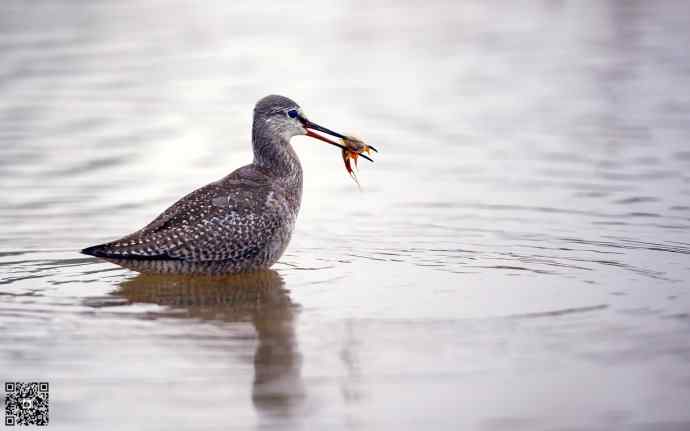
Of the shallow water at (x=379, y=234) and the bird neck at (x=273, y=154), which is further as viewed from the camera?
the bird neck at (x=273, y=154)

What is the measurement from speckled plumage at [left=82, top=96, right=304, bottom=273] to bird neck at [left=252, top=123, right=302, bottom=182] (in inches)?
7.3

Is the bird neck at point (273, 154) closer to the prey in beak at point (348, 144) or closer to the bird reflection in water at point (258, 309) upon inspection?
the prey in beak at point (348, 144)

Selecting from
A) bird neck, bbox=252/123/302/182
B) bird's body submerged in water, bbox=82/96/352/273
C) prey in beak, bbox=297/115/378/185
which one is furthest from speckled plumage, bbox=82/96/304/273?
prey in beak, bbox=297/115/378/185

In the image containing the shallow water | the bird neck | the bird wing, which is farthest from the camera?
the bird neck

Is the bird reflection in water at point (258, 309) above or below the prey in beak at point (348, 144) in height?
below

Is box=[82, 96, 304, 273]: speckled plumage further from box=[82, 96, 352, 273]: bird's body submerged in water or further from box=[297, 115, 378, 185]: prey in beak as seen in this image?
box=[297, 115, 378, 185]: prey in beak

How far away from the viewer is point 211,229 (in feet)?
31.3

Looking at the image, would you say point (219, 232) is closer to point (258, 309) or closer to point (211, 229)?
point (211, 229)

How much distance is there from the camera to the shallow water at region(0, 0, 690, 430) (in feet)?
23.1

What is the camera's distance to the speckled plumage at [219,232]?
938cm

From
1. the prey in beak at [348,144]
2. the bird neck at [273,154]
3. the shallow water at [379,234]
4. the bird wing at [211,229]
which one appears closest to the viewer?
the shallow water at [379,234]

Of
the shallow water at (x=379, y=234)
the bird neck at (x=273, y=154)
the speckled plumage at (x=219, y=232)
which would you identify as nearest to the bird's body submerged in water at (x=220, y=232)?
the speckled plumage at (x=219, y=232)

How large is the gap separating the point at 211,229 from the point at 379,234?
2.21 metres

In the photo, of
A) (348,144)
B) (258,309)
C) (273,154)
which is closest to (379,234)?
(348,144)
